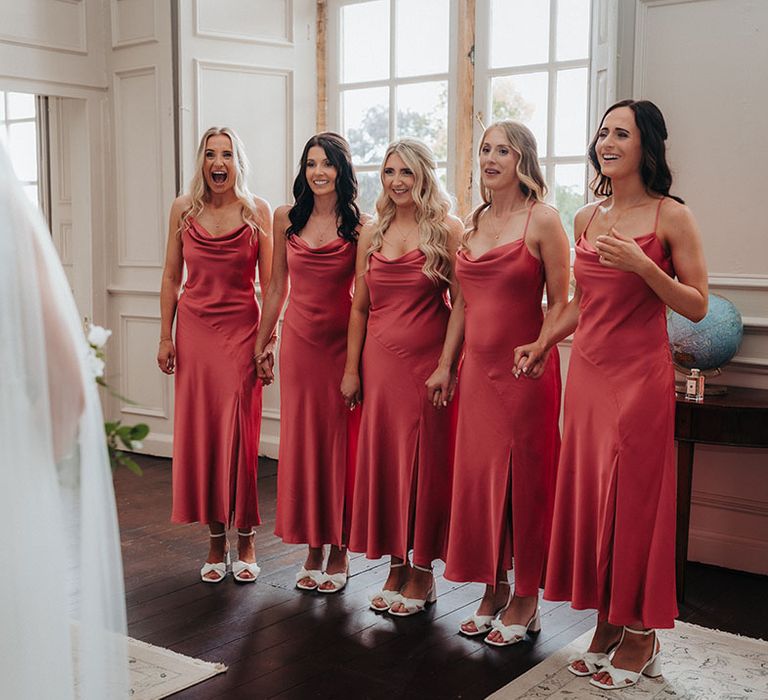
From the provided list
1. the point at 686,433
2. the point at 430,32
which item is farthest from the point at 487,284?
the point at 430,32

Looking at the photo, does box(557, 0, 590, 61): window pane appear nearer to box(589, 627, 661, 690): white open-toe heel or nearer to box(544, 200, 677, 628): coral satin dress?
box(544, 200, 677, 628): coral satin dress

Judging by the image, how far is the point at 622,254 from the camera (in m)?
2.86

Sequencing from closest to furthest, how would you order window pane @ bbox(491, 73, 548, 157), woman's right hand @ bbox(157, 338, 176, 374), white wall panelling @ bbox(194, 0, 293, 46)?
woman's right hand @ bbox(157, 338, 176, 374) → window pane @ bbox(491, 73, 548, 157) → white wall panelling @ bbox(194, 0, 293, 46)

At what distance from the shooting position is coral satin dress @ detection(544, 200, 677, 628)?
116 inches

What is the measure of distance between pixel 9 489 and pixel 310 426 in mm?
2251

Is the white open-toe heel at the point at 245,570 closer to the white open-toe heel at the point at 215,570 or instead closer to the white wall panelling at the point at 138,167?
the white open-toe heel at the point at 215,570

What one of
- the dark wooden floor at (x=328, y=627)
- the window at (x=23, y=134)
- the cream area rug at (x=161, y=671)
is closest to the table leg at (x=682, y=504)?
the dark wooden floor at (x=328, y=627)

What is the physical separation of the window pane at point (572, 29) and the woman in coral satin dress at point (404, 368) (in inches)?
72.3

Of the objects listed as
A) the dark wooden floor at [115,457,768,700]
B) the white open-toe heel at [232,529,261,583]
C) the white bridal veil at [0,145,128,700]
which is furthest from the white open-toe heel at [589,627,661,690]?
the white bridal veil at [0,145,128,700]

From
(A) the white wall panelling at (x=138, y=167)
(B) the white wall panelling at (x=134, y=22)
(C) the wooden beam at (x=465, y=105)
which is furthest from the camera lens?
(A) the white wall panelling at (x=138, y=167)

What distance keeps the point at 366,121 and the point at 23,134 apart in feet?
9.48

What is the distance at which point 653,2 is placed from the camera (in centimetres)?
414

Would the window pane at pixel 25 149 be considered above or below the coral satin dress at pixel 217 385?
above

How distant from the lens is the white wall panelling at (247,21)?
5.71m
